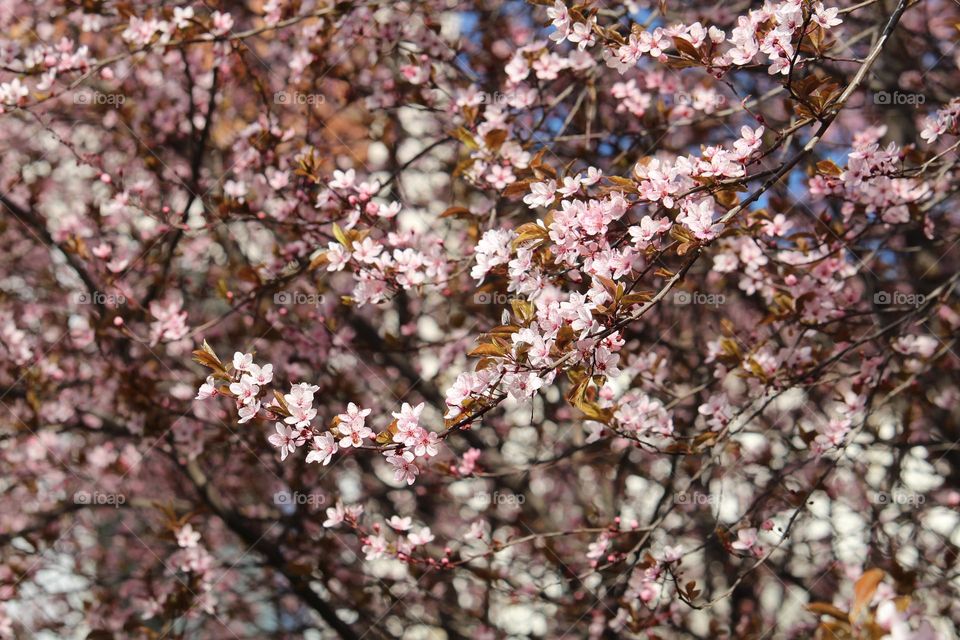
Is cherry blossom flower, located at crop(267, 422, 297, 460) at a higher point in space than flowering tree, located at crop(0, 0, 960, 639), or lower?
lower

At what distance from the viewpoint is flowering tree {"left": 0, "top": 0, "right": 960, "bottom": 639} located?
2.23 meters

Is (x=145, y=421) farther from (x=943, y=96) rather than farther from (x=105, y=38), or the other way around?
(x=943, y=96)

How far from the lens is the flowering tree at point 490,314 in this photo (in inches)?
87.7

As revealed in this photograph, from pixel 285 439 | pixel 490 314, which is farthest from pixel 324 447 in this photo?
pixel 490 314

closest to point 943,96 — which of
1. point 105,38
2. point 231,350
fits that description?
point 231,350

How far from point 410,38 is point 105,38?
9.45 ft

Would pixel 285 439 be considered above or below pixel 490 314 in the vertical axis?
below

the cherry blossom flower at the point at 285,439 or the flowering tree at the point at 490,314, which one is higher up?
the flowering tree at the point at 490,314

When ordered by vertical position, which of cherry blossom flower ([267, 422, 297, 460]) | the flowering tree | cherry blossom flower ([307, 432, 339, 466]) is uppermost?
the flowering tree

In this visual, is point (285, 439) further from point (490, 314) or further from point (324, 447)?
point (490, 314)

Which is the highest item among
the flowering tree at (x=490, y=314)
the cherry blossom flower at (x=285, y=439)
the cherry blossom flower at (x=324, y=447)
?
the flowering tree at (x=490, y=314)

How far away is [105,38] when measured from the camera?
18.3 ft

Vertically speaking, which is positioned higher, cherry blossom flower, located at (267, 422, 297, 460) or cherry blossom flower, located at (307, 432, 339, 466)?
cherry blossom flower, located at (267, 422, 297, 460)

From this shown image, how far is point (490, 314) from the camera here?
4.03m
